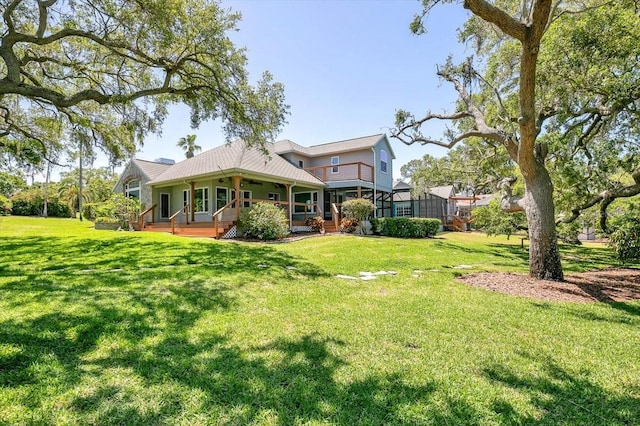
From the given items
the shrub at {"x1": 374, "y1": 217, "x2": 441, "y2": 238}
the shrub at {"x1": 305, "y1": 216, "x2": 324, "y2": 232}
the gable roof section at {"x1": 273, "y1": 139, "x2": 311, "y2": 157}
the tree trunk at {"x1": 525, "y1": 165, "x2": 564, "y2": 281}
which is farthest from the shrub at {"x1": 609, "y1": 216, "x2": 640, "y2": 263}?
the gable roof section at {"x1": 273, "y1": 139, "x2": 311, "y2": 157}

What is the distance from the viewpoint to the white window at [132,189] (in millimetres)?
23311

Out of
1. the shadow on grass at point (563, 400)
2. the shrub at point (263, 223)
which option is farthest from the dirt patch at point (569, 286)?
the shrub at point (263, 223)

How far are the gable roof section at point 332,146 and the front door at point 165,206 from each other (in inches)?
329

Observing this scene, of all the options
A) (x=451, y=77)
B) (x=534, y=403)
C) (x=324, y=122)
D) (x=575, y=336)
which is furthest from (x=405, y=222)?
(x=534, y=403)

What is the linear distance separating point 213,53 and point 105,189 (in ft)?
127

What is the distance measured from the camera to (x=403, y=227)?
18266 mm

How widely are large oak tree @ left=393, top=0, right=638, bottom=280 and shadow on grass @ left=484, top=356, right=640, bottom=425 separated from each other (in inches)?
196

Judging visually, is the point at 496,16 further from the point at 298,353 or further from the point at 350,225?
the point at 350,225

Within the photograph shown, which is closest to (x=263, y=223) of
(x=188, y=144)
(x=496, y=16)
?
(x=496, y=16)

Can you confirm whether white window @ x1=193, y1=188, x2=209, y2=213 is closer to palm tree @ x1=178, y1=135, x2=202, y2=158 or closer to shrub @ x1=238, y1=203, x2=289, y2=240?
shrub @ x1=238, y1=203, x2=289, y2=240

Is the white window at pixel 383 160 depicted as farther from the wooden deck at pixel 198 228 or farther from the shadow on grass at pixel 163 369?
the shadow on grass at pixel 163 369

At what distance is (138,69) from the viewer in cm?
1243

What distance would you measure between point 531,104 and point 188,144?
3358 cm

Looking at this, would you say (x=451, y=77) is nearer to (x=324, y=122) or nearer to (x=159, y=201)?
(x=324, y=122)
